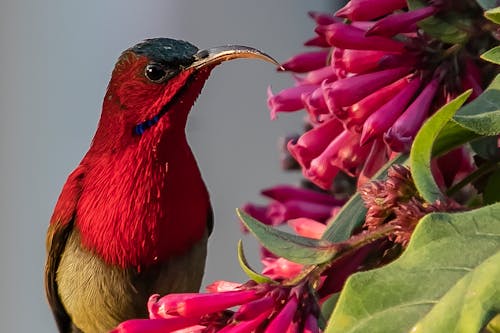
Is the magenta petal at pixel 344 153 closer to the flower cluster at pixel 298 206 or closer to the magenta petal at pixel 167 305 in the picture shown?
the flower cluster at pixel 298 206

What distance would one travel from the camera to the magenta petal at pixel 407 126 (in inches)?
28.8

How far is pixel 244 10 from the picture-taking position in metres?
3.85

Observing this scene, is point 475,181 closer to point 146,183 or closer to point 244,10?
point 146,183

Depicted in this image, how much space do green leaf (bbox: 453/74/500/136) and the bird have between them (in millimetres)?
709

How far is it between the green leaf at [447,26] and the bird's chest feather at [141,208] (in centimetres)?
70

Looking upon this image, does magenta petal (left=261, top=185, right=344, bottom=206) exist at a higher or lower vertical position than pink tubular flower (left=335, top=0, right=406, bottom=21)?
lower

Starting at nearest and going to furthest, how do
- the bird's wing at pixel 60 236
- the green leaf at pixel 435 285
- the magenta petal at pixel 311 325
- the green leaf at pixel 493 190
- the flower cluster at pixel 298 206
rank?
1. the green leaf at pixel 435 285
2. the magenta petal at pixel 311 325
3. the green leaf at pixel 493 190
4. the flower cluster at pixel 298 206
5. the bird's wing at pixel 60 236

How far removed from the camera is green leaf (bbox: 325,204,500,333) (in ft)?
1.60

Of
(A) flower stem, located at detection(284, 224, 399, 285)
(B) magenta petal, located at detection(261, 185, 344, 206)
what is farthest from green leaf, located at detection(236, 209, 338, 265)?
(B) magenta petal, located at detection(261, 185, 344, 206)

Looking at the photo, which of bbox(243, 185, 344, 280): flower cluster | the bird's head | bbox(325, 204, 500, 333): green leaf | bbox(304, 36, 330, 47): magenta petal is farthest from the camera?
the bird's head

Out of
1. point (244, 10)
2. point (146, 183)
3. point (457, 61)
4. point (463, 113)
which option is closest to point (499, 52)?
point (463, 113)

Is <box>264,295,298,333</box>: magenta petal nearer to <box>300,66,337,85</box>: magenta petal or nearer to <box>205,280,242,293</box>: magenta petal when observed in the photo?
<box>205,280,242,293</box>: magenta petal

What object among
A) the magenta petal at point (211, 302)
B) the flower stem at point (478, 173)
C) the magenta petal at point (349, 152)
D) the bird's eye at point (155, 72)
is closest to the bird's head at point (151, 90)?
the bird's eye at point (155, 72)

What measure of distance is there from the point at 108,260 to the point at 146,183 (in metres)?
0.14
